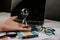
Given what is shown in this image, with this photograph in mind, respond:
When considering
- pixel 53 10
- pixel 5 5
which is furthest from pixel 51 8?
pixel 5 5

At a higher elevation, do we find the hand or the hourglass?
the hourglass

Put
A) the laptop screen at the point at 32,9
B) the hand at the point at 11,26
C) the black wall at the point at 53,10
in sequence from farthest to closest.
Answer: the black wall at the point at 53,10
the laptop screen at the point at 32,9
the hand at the point at 11,26

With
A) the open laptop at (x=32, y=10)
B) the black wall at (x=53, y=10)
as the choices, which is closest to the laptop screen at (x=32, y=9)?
the open laptop at (x=32, y=10)

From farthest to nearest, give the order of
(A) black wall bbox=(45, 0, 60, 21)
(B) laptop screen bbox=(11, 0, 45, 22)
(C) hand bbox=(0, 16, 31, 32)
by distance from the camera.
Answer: (A) black wall bbox=(45, 0, 60, 21) → (B) laptop screen bbox=(11, 0, 45, 22) → (C) hand bbox=(0, 16, 31, 32)

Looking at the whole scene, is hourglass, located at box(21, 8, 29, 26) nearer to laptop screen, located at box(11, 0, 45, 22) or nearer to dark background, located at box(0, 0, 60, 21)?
laptop screen, located at box(11, 0, 45, 22)

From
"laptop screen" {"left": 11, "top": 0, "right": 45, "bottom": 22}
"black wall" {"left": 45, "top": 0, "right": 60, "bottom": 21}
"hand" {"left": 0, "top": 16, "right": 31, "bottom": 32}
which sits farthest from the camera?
"black wall" {"left": 45, "top": 0, "right": 60, "bottom": 21}

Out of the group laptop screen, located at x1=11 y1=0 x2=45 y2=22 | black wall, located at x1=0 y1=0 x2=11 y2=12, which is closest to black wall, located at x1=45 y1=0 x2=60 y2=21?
laptop screen, located at x1=11 y1=0 x2=45 y2=22

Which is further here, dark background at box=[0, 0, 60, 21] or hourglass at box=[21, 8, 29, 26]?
dark background at box=[0, 0, 60, 21]

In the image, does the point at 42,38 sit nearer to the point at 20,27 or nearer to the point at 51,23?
the point at 20,27

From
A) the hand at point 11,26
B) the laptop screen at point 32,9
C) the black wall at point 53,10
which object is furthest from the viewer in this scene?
the black wall at point 53,10

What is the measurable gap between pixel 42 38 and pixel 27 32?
115mm

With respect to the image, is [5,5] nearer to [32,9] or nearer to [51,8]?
[32,9]

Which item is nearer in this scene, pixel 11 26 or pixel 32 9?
pixel 11 26

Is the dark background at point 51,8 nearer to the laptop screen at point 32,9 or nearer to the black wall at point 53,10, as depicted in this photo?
the black wall at point 53,10
